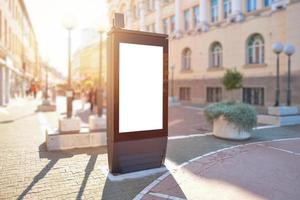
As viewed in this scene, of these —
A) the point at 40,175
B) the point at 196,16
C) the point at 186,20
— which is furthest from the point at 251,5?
the point at 40,175

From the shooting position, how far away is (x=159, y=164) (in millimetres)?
5395

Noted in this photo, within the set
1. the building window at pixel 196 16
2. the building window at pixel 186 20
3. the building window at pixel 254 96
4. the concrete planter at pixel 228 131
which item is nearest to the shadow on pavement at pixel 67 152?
the concrete planter at pixel 228 131

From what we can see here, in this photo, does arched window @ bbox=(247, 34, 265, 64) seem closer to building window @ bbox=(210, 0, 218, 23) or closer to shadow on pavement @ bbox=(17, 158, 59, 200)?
building window @ bbox=(210, 0, 218, 23)

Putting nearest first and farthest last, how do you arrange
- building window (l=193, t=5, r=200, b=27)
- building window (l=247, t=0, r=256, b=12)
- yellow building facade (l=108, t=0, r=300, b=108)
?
1. yellow building facade (l=108, t=0, r=300, b=108)
2. building window (l=247, t=0, r=256, b=12)
3. building window (l=193, t=5, r=200, b=27)

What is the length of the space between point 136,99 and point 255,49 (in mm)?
17100

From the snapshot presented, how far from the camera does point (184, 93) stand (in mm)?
26906

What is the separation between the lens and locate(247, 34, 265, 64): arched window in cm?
1894

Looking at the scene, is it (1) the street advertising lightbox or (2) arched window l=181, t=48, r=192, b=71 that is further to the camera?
(2) arched window l=181, t=48, r=192, b=71

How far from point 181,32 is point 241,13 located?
8.06 metres

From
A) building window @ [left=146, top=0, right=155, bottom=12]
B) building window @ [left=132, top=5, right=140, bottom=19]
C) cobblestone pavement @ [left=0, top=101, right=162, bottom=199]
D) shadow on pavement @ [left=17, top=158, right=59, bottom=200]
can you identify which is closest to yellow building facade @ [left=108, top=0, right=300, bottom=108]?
building window @ [left=146, top=0, right=155, bottom=12]

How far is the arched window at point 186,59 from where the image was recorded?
87.1 feet

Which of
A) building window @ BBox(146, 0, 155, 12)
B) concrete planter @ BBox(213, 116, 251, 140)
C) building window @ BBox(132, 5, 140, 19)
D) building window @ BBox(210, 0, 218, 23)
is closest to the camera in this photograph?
concrete planter @ BBox(213, 116, 251, 140)

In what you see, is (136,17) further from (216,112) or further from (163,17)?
(216,112)

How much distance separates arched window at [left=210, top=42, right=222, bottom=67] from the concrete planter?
15.1 m
